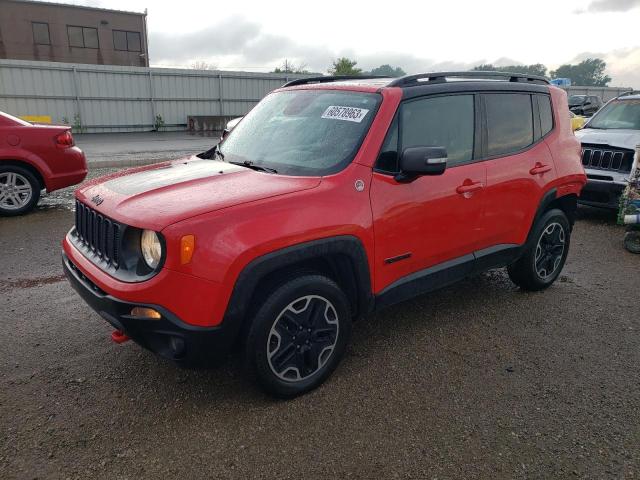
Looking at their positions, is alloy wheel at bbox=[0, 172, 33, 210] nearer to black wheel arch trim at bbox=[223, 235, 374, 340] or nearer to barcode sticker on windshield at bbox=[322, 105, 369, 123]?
barcode sticker on windshield at bbox=[322, 105, 369, 123]

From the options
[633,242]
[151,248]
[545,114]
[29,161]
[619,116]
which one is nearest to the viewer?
[151,248]

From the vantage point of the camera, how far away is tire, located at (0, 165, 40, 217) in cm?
698

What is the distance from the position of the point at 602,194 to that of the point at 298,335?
6311 millimetres

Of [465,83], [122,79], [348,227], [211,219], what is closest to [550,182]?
[465,83]

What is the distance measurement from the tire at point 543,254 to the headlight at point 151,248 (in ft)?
10.4

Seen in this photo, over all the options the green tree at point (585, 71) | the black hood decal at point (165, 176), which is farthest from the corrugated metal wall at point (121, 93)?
the green tree at point (585, 71)

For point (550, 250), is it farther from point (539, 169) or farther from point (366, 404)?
point (366, 404)

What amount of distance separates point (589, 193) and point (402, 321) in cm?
502

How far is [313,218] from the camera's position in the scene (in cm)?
280

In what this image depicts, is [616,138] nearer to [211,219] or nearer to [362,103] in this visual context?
[362,103]

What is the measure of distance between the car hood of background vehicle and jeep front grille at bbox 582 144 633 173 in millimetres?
6135

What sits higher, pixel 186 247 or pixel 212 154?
pixel 212 154

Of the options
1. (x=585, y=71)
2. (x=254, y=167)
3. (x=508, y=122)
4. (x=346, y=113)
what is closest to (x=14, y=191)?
(x=254, y=167)

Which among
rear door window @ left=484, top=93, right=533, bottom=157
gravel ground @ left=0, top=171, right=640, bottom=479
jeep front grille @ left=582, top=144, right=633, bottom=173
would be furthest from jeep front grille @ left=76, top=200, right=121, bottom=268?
jeep front grille @ left=582, top=144, right=633, bottom=173
